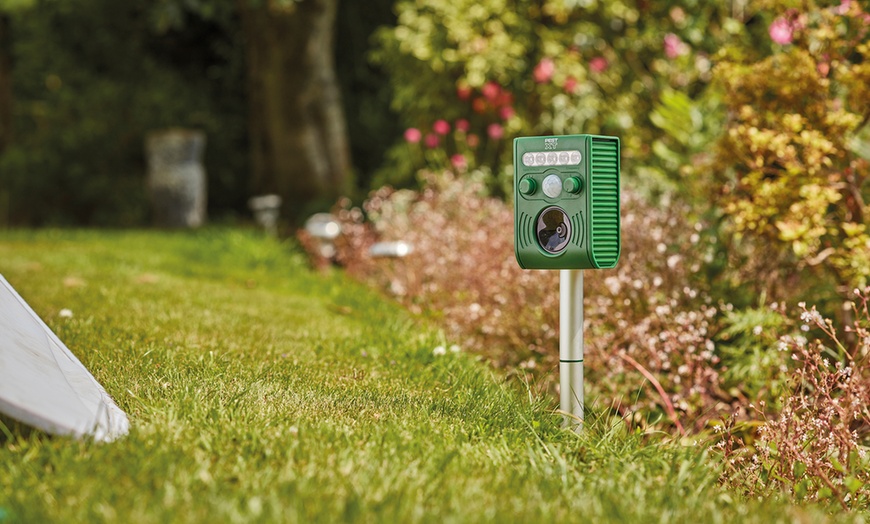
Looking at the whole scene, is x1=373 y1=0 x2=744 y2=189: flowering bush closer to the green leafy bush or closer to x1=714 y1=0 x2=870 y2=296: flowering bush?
x1=714 y1=0 x2=870 y2=296: flowering bush

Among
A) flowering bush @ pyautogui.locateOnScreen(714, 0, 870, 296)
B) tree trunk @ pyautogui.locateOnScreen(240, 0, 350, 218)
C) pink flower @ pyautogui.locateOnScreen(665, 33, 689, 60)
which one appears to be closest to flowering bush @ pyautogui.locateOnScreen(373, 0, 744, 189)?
pink flower @ pyautogui.locateOnScreen(665, 33, 689, 60)

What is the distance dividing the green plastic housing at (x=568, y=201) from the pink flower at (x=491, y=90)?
5.34 metres

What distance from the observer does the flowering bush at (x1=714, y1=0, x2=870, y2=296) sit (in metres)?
4.56

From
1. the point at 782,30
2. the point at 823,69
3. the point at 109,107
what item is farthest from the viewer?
the point at 109,107

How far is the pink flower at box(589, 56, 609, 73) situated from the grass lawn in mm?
4045

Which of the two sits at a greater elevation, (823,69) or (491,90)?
(491,90)

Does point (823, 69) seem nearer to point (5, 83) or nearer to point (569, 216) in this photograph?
point (569, 216)

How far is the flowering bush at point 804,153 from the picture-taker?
456cm

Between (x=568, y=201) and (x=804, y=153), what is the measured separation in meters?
2.04

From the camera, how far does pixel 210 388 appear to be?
339 centimetres

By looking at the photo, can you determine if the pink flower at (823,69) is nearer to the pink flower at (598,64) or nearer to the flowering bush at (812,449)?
the flowering bush at (812,449)

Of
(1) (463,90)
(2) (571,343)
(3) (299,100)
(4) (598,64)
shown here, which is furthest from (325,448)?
(3) (299,100)

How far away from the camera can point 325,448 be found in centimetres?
281

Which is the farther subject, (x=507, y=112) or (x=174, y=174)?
(x=174, y=174)
